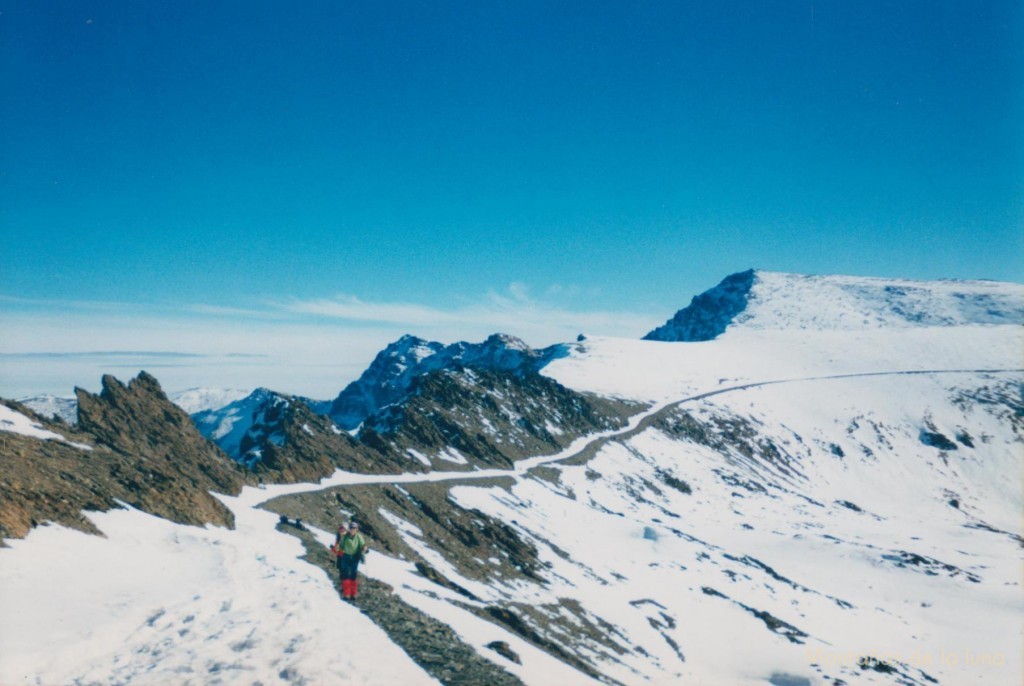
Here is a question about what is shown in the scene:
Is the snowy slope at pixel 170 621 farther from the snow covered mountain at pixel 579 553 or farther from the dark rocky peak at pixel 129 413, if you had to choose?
the dark rocky peak at pixel 129 413

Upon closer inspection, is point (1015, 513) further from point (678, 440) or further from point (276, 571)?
point (276, 571)

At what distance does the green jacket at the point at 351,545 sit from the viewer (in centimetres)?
1673

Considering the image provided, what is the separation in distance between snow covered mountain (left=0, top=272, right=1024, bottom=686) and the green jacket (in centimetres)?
126

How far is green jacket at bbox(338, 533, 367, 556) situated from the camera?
54.9ft

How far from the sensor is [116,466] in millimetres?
26047

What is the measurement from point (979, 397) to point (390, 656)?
162292 mm

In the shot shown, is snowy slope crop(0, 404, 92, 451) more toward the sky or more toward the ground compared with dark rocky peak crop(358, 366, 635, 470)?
more toward the sky

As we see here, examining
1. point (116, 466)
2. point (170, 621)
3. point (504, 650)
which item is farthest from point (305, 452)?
point (170, 621)

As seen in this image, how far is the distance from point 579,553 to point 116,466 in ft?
99.9

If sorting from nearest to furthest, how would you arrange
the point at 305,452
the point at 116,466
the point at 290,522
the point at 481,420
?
the point at 116,466, the point at 290,522, the point at 305,452, the point at 481,420

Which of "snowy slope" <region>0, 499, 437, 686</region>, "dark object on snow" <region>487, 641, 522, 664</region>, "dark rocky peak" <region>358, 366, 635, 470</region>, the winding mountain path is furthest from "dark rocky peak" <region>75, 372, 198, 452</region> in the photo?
"dark object on snow" <region>487, 641, 522, 664</region>

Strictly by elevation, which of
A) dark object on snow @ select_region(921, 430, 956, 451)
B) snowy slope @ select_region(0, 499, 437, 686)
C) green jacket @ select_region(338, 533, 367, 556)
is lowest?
dark object on snow @ select_region(921, 430, 956, 451)

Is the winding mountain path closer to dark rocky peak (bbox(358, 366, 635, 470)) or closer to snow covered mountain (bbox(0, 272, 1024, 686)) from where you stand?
snow covered mountain (bbox(0, 272, 1024, 686))

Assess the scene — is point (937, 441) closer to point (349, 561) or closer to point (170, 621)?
point (349, 561)
